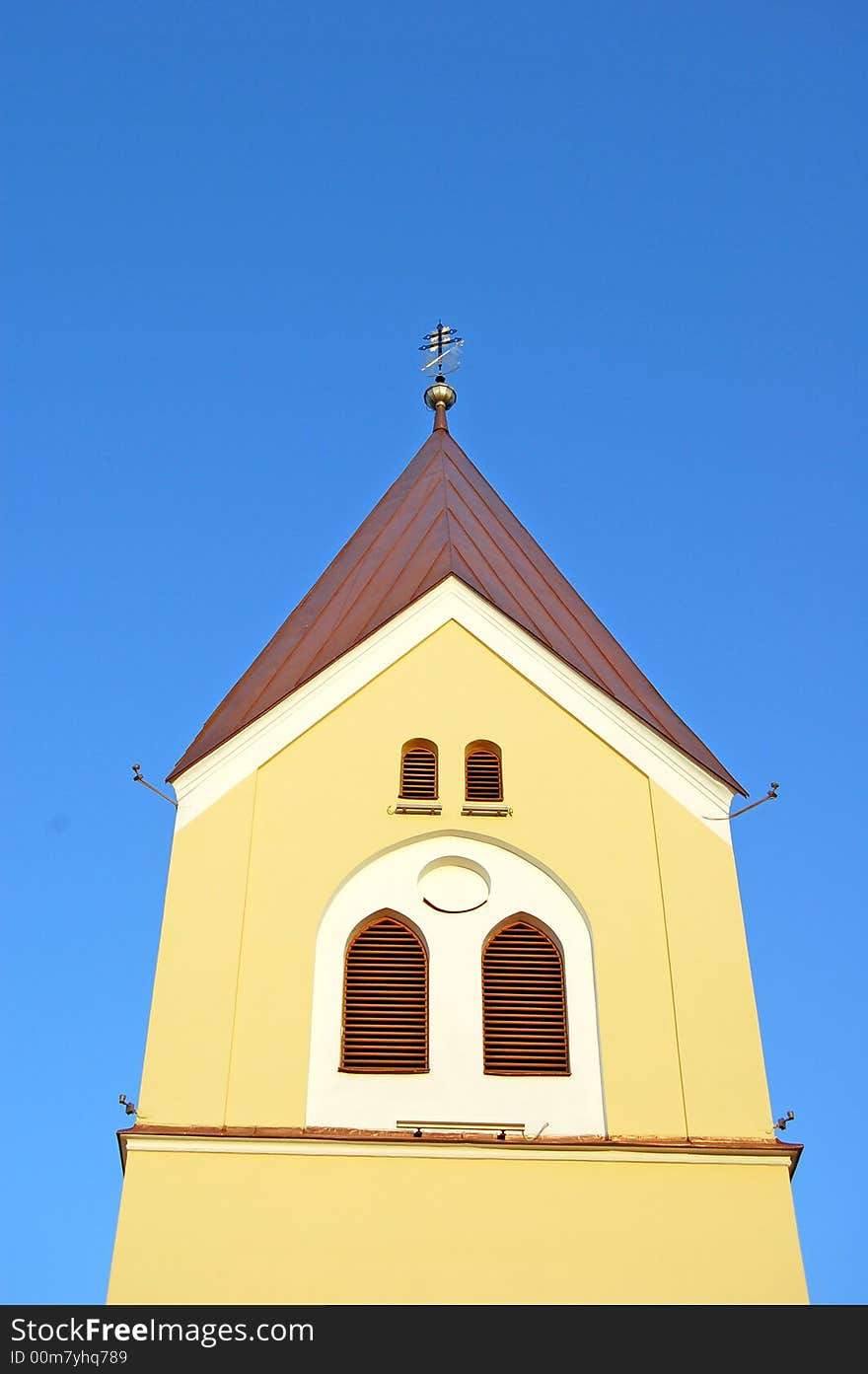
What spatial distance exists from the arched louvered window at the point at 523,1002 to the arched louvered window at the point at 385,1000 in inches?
22.1

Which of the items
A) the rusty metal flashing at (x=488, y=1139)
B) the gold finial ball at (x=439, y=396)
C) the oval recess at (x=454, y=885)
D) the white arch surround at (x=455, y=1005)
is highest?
the gold finial ball at (x=439, y=396)

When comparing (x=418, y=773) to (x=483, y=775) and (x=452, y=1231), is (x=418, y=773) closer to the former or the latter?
(x=483, y=775)

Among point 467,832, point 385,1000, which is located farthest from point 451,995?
point 467,832

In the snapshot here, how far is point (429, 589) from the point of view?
18.3 metres

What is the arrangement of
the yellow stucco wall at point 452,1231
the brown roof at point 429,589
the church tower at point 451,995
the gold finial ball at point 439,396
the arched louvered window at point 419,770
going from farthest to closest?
1. the gold finial ball at point 439,396
2. the brown roof at point 429,589
3. the arched louvered window at point 419,770
4. the church tower at point 451,995
5. the yellow stucco wall at point 452,1231

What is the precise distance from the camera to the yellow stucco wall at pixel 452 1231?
13211mm

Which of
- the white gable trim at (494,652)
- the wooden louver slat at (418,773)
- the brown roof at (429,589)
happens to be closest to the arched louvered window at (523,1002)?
the wooden louver slat at (418,773)

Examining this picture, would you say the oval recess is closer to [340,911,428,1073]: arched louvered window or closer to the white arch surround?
the white arch surround

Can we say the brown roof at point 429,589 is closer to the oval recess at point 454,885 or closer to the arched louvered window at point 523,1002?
the oval recess at point 454,885

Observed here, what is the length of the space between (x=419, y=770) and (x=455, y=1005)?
258cm

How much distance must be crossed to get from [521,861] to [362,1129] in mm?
3125

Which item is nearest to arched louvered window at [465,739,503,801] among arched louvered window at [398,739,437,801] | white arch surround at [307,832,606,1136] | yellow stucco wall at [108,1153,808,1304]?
arched louvered window at [398,739,437,801]

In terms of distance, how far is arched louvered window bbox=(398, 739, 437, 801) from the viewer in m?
16.7

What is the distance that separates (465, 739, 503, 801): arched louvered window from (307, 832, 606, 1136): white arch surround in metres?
0.55
